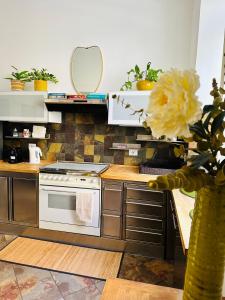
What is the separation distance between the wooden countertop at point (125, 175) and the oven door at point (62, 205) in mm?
228

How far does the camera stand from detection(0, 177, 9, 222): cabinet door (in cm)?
280

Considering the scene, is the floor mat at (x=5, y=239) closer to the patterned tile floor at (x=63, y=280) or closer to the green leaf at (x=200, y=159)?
the patterned tile floor at (x=63, y=280)

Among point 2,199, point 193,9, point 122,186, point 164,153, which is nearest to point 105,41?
point 193,9

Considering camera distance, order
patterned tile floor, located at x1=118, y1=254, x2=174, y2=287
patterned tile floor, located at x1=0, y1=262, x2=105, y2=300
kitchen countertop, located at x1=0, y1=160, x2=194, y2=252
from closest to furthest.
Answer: kitchen countertop, located at x1=0, y1=160, x2=194, y2=252
patterned tile floor, located at x1=0, y1=262, x2=105, y2=300
patterned tile floor, located at x1=118, y1=254, x2=174, y2=287

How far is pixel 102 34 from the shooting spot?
300 cm

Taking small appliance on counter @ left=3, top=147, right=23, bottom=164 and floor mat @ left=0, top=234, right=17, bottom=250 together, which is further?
small appliance on counter @ left=3, top=147, right=23, bottom=164

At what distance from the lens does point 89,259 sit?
8.04ft

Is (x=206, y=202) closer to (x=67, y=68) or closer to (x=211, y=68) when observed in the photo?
(x=211, y=68)

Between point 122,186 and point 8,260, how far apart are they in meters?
1.39

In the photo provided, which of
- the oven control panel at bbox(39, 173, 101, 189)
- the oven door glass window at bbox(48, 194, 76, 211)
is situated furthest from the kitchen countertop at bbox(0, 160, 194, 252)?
the oven door glass window at bbox(48, 194, 76, 211)

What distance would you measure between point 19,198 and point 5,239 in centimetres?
53

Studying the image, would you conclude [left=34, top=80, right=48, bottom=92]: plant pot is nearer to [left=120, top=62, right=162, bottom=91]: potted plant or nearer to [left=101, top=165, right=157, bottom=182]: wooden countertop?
[left=120, top=62, right=162, bottom=91]: potted plant

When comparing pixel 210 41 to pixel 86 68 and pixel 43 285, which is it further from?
pixel 43 285

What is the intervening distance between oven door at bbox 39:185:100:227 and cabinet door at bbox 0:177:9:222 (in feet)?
1.48
